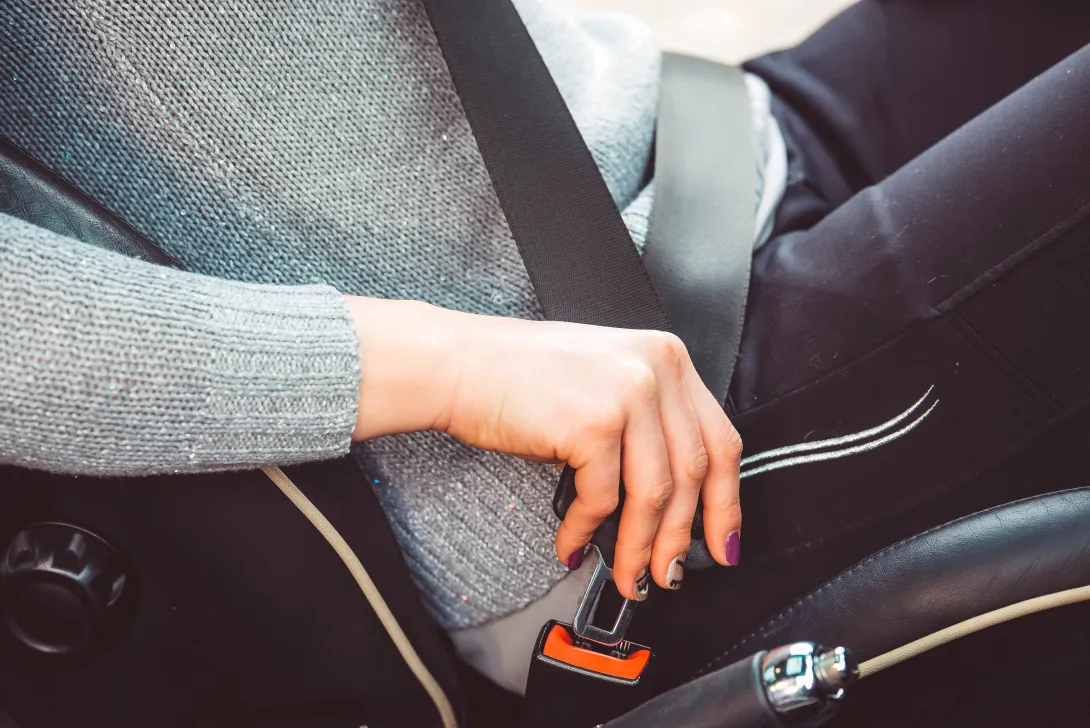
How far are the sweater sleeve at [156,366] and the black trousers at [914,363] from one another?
0.27m

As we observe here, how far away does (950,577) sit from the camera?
0.47 metres

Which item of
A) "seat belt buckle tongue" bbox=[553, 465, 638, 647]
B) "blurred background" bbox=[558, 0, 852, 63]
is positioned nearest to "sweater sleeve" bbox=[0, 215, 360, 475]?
"seat belt buckle tongue" bbox=[553, 465, 638, 647]

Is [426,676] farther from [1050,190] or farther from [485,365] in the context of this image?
[1050,190]

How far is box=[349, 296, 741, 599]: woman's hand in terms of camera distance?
0.44 m

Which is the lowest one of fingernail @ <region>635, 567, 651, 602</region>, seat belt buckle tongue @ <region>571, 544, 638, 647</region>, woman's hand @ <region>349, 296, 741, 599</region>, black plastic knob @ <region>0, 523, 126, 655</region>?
seat belt buckle tongue @ <region>571, 544, 638, 647</region>

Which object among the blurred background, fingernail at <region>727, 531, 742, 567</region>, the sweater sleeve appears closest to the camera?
the sweater sleeve

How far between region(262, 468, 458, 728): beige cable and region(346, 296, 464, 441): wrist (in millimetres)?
57

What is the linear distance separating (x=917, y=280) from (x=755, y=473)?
0.16m

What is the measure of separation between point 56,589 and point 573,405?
1.04 feet

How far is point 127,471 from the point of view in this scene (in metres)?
0.43

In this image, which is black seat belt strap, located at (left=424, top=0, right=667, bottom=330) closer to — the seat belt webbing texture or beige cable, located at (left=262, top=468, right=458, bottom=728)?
the seat belt webbing texture

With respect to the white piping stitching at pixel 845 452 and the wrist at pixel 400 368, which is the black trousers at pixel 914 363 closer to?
the white piping stitching at pixel 845 452

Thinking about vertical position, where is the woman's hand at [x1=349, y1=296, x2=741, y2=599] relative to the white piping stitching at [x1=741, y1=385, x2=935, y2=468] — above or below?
above

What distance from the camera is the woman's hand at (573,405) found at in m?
0.44
